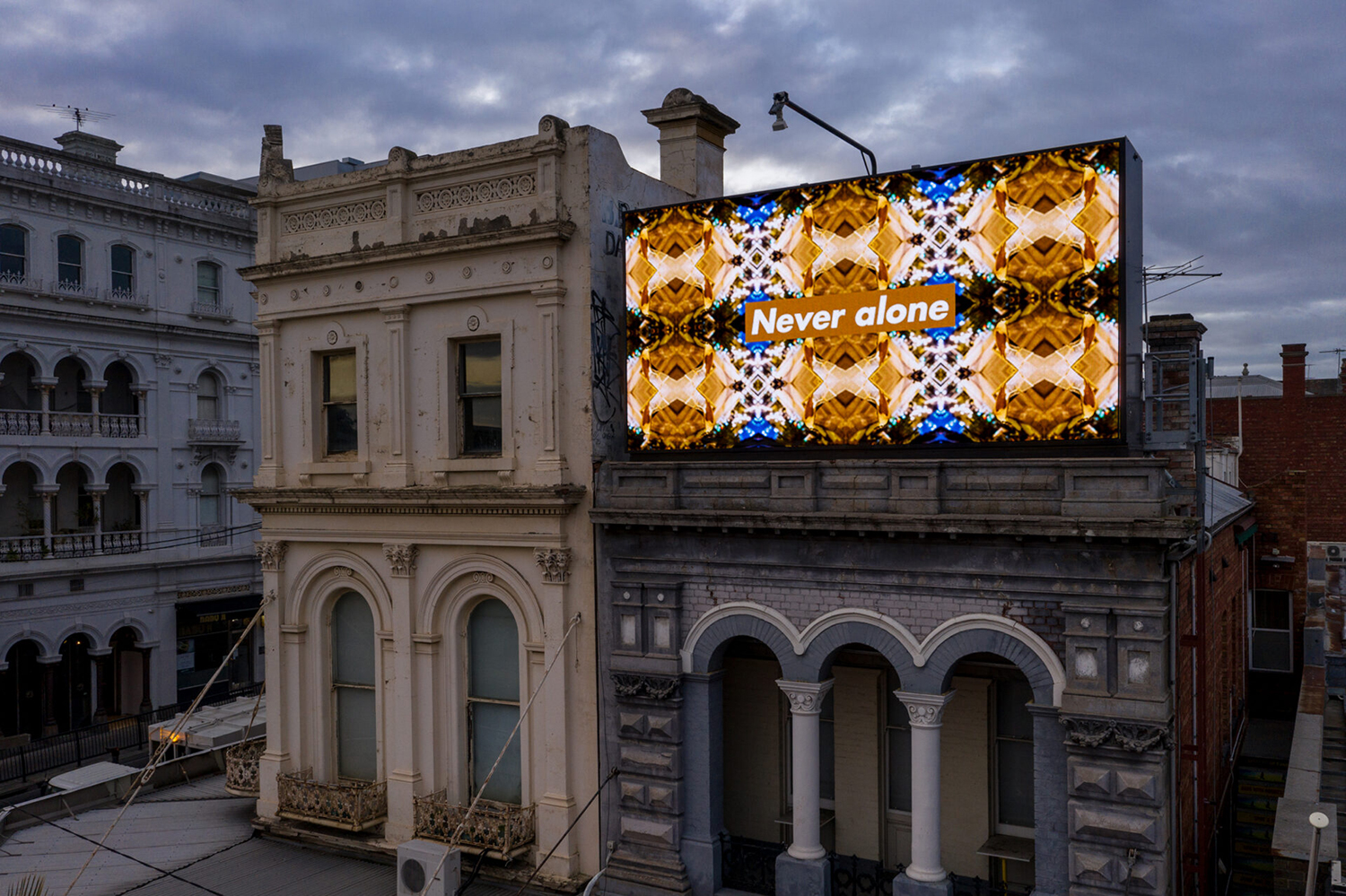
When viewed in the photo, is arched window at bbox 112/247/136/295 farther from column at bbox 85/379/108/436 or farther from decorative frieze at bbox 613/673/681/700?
decorative frieze at bbox 613/673/681/700

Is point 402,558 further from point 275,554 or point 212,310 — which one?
point 212,310

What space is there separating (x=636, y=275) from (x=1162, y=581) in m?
8.57

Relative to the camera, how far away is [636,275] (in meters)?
16.2

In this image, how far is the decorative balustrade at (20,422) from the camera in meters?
32.9

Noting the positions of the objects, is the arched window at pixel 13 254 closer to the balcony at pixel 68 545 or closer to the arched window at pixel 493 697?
the balcony at pixel 68 545

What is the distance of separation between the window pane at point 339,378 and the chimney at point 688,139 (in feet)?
21.6

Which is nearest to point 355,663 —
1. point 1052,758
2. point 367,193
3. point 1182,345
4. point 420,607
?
point 420,607

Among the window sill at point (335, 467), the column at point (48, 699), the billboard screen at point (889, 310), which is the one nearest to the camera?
the billboard screen at point (889, 310)

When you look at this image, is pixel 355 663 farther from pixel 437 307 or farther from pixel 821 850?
pixel 821 850

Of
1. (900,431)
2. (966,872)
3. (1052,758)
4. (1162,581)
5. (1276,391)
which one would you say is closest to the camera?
(1162,581)

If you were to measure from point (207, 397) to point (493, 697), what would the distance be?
88.8 feet

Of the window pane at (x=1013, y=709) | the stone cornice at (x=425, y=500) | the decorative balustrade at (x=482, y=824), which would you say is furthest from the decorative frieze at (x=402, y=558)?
the window pane at (x=1013, y=709)

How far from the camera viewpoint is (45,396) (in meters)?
33.7

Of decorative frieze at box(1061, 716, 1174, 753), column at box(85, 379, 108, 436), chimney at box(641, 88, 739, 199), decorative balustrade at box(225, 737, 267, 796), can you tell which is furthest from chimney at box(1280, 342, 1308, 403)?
column at box(85, 379, 108, 436)
